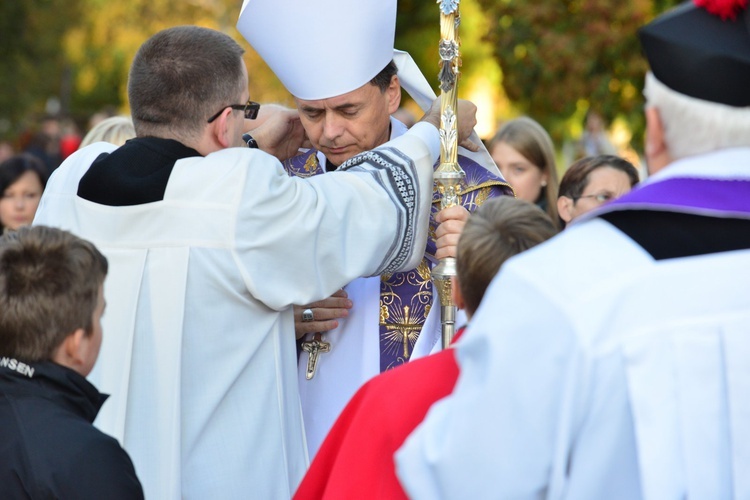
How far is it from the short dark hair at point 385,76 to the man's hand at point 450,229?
70 centimetres

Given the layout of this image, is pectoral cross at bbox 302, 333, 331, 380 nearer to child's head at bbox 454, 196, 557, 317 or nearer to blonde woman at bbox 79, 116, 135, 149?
child's head at bbox 454, 196, 557, 317

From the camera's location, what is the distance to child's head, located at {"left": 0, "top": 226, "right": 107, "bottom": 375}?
2.64 m

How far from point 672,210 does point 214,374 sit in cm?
155

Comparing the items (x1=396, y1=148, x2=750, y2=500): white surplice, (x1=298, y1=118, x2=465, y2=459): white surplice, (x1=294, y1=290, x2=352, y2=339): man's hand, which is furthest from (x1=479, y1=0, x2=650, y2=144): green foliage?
(x1=396, y1=148, x2=750, y2=500): white surplice

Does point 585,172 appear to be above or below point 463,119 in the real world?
below

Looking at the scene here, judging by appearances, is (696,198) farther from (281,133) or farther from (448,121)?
(281,133)

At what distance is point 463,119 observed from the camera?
146 inches

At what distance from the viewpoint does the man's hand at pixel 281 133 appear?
400cm

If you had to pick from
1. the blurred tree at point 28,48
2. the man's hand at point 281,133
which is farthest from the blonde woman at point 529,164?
the blurred tree at point 28,48

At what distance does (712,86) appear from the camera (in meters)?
2.08

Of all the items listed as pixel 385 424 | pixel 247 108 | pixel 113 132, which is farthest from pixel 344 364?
pixel 113 132

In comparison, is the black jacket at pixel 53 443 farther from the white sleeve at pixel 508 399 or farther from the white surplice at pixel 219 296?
the white sleeve at pixel 508 399

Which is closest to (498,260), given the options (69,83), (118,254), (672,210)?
(672,210)

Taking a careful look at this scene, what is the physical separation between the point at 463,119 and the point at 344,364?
35.5 inches
